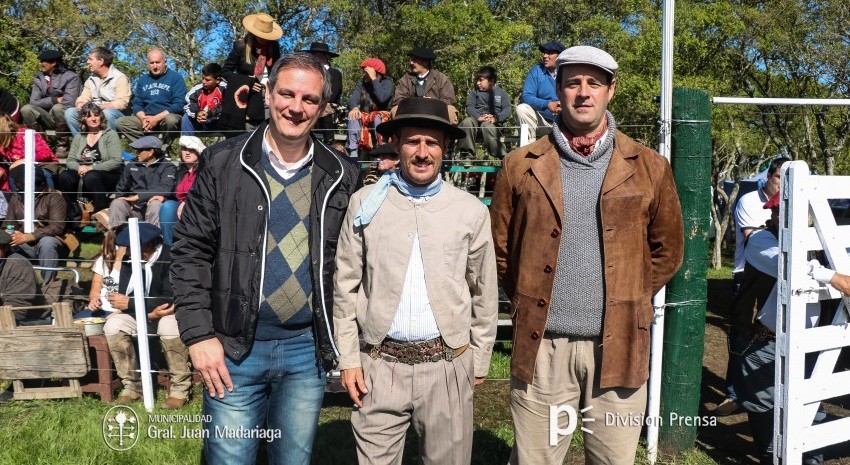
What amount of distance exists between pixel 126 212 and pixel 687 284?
5.66 m

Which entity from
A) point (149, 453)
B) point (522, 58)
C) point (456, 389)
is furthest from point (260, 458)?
point (522, 58)

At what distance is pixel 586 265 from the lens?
125 inches

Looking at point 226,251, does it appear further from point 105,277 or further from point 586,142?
point 105,277

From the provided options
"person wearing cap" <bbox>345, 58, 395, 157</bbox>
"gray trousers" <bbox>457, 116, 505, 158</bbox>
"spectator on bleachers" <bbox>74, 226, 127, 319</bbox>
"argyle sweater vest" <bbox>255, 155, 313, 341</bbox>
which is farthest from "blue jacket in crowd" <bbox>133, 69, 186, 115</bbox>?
"argyle sweater vest" <bbox>255, 155, 313, 341</bbox>

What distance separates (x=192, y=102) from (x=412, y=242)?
6.77 meters

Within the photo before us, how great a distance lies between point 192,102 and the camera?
9023 mm

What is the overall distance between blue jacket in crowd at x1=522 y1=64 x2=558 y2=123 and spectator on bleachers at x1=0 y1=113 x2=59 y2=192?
5.51m

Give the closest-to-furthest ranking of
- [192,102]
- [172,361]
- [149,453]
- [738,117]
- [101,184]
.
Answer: [149,453] < [172,361] < [101,184] < [192,102] < [738,117]

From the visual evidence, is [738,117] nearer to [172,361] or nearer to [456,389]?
[172,361]

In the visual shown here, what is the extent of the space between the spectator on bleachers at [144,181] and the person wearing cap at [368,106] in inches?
83.8

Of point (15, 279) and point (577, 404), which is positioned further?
point (15, 279)

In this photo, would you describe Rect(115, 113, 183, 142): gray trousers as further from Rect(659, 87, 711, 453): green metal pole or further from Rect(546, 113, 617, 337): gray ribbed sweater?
Rect(546, 113, 617, 337): gray ribbed sweater

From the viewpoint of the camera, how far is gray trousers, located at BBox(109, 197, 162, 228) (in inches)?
296

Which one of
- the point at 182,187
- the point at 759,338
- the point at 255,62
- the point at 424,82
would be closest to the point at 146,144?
the point at 182,187
